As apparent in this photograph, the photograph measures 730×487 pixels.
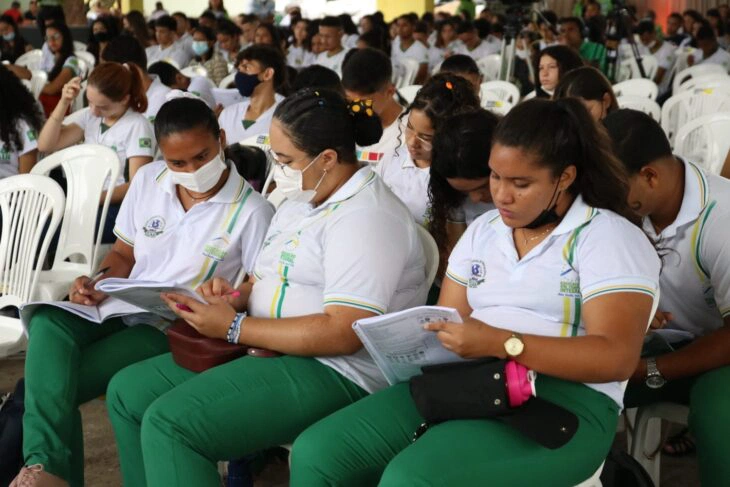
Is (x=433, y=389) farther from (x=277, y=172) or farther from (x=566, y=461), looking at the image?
(x=277, y=172)

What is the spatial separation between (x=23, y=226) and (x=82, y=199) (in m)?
0.35

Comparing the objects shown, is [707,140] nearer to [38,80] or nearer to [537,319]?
[537,319]

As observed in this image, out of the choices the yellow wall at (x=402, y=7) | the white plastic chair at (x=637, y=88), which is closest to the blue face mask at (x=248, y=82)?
the white plastic chair at (x=637, y=88)

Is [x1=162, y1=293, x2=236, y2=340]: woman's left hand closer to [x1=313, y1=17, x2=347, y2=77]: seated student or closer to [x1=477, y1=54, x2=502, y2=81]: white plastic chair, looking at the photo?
[x1=313, y1=17, x2=347, y2=77]: seated student

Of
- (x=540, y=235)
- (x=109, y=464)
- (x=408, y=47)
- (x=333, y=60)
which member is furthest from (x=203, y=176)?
(x=408, y=47)

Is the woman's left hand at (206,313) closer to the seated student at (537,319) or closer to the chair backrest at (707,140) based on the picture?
the seated student at (537,319)

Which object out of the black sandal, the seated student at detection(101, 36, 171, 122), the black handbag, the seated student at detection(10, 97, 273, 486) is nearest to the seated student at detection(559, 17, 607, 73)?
the seated student at detection(101, 36, 171, 122)

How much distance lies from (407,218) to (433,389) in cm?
53

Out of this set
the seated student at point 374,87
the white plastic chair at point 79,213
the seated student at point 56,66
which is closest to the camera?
the white plastic chair at point 79,213

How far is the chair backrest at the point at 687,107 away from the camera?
501cm

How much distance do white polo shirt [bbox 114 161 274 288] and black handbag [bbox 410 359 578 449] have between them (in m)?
0.96

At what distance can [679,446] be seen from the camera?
2.88 m

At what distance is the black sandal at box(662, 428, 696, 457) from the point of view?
2.87m

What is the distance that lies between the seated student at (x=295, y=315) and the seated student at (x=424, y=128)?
631 mm
